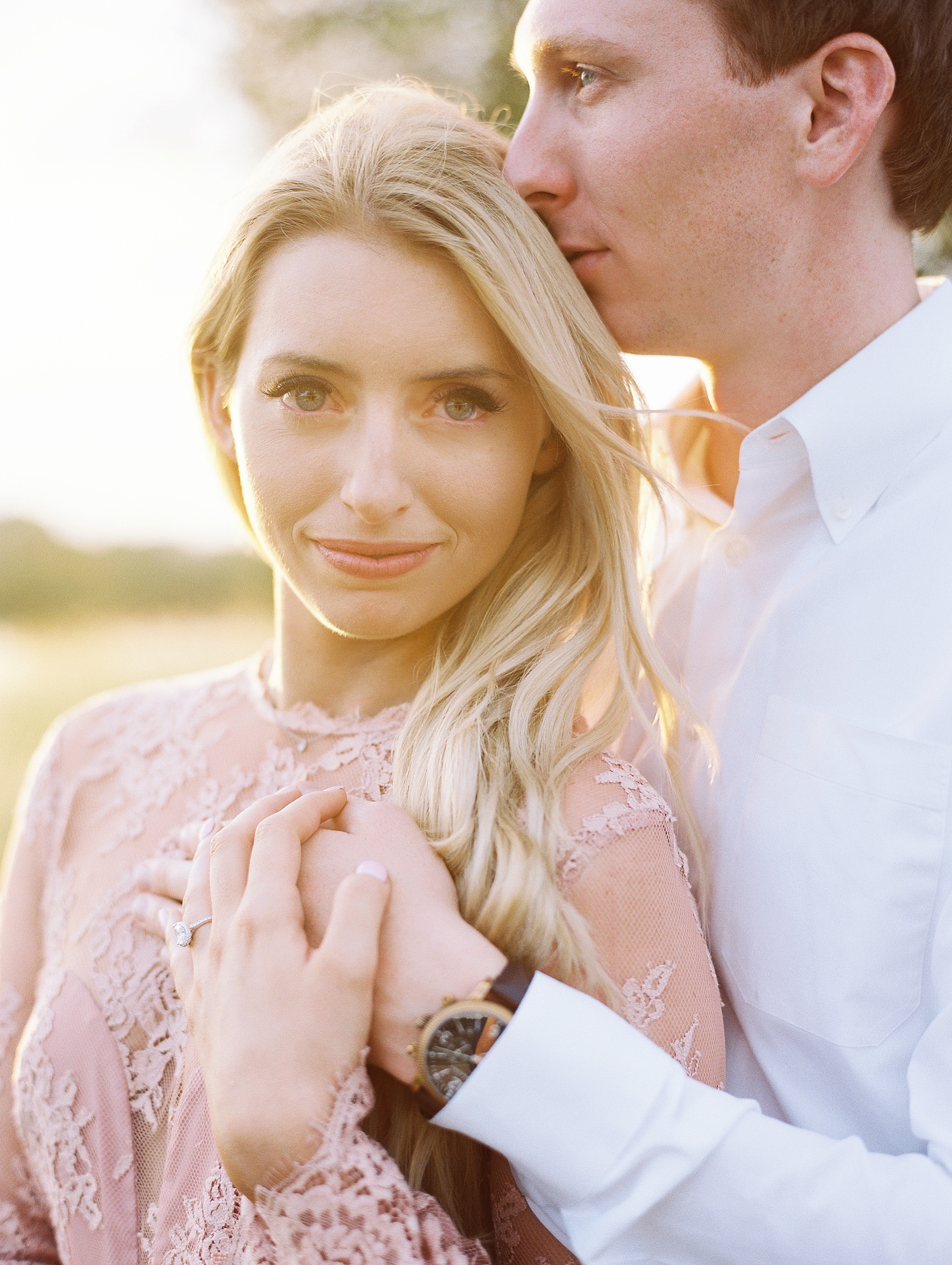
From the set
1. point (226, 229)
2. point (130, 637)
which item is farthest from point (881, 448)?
point (130, 637)

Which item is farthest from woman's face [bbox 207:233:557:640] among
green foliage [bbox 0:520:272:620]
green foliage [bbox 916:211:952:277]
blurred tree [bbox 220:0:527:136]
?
green foliage [bbox 0:520:272:620]

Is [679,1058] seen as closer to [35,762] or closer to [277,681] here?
[277,681]

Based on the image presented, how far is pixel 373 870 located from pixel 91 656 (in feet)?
42.1

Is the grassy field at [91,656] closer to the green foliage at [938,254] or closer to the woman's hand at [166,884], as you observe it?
the green foliage at [938,254]

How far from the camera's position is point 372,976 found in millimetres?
1582

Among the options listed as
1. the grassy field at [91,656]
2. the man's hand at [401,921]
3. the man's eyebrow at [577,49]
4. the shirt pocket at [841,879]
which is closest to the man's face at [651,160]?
the man's eyebrow at [577,49]

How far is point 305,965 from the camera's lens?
1594mm

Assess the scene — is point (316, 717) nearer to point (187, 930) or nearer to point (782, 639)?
point (187, 930)

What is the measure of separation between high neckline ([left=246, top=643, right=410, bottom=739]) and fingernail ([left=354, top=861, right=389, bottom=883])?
457 millimetres

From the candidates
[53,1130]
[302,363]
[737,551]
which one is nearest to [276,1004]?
[53,1130]

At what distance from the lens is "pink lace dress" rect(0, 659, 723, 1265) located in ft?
5.13

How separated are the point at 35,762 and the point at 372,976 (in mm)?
1311

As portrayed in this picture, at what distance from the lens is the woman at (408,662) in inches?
68.9

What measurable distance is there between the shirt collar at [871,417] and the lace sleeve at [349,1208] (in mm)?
1335
